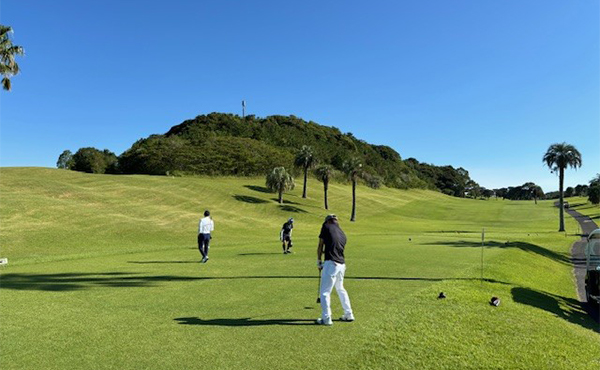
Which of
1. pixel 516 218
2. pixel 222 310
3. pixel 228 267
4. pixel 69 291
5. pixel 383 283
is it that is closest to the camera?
pixel 222 310

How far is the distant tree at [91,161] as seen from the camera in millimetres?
138000

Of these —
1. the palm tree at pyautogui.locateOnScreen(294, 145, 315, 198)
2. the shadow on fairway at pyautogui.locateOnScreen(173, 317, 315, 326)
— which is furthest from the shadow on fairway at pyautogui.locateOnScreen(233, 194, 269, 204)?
the shadow on fairway at pyautogui.locateOnScreen(173, 317, 315, 326)

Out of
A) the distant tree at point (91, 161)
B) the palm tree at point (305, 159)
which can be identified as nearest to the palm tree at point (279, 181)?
the palm tree at point (305, 159)

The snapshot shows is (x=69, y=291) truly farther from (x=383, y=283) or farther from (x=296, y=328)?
(x=383, y=283)

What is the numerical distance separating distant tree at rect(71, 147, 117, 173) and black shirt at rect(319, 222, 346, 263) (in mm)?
149294

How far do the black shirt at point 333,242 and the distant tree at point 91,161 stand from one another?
149 metres

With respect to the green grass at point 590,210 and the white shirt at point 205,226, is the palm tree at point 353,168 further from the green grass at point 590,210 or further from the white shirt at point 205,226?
→ the white shirt at point 205,226

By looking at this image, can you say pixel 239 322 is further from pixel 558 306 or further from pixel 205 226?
pixel 558 306

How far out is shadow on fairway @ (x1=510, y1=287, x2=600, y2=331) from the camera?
12.7 m

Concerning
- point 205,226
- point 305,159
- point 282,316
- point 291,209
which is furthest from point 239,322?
point 305,159

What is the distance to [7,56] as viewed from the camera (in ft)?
107

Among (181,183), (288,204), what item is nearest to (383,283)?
(288,204)

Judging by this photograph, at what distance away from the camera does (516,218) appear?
93.3 meters

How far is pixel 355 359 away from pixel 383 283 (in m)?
6.82
